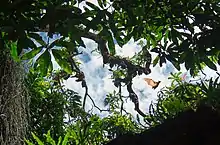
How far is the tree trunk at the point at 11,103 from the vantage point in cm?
140

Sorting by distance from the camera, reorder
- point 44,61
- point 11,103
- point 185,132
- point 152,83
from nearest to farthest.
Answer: point 185,132, point 44,61, point 11,103, point 152,83

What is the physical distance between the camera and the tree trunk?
1396mm

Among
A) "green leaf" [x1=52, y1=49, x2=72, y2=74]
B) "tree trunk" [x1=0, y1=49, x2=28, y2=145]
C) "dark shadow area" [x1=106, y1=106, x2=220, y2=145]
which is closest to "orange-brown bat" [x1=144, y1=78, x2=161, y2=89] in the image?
"tree trunk" [x1=0, y1=49, x2=28, y2=145]

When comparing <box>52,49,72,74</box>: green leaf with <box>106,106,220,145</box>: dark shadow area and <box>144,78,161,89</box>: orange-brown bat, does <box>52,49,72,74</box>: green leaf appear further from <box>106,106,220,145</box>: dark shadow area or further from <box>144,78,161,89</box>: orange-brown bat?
<box>144,78,161,89</box>: orange-brown bat

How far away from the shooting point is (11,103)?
1.48 m

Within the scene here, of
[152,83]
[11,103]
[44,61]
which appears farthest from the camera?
[152,83]

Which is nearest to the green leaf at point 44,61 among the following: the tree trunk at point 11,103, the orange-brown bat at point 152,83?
the tree trunk at point 11,103

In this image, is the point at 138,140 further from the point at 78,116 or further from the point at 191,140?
the point at 78,116

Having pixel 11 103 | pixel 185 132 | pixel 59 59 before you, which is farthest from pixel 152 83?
pixel 185 132

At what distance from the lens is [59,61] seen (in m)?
0.98

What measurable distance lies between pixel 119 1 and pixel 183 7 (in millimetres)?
155

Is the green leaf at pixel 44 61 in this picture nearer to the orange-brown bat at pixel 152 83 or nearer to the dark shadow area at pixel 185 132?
the dark shadow area at pixel 185 132

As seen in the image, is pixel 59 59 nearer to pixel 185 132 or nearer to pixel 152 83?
pixel 185 132

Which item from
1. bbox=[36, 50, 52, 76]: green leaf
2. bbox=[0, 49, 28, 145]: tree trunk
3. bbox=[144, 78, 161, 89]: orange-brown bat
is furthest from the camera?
bbox=[144, 78, 161, 89]: orange-brown bat
